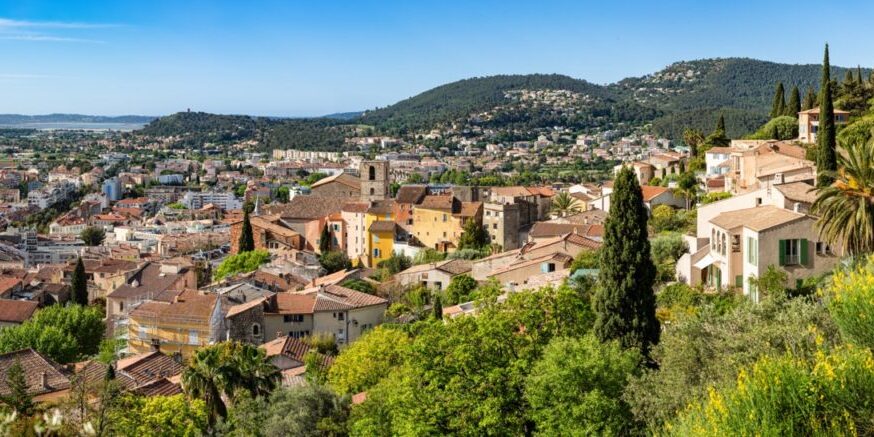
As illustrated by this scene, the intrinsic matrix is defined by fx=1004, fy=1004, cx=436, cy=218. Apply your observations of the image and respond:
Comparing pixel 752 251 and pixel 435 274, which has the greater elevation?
pixel 752 251

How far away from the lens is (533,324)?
18.0 m

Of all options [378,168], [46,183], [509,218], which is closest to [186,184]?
[46,183]

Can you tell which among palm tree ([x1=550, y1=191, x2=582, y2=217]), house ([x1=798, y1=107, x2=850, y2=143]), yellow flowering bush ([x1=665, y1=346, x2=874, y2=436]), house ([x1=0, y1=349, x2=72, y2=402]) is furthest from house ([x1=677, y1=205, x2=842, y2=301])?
palm tree ([x1=550, y1=191, x2=582, y2=217])

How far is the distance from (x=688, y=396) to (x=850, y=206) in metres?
8.24

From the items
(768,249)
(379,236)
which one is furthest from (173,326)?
(379,236)

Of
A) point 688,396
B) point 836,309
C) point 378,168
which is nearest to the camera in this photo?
point 836,309

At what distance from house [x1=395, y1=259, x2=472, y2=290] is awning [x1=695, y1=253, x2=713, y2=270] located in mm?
17042

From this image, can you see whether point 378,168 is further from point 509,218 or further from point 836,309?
point 836,309

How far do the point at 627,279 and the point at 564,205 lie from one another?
4017 cm

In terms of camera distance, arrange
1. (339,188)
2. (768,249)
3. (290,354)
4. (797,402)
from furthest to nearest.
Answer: (339,188) → (290,354) → (768,249) → (797,402)

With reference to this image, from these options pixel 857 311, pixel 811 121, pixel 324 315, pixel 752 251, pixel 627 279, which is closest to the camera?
pixel 857 311

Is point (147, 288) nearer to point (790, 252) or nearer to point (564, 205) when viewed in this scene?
point (564, 205)

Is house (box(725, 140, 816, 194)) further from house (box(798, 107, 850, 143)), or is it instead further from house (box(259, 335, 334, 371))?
house (box(259, 335, 334, 371))

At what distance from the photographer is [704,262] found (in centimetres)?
2583
